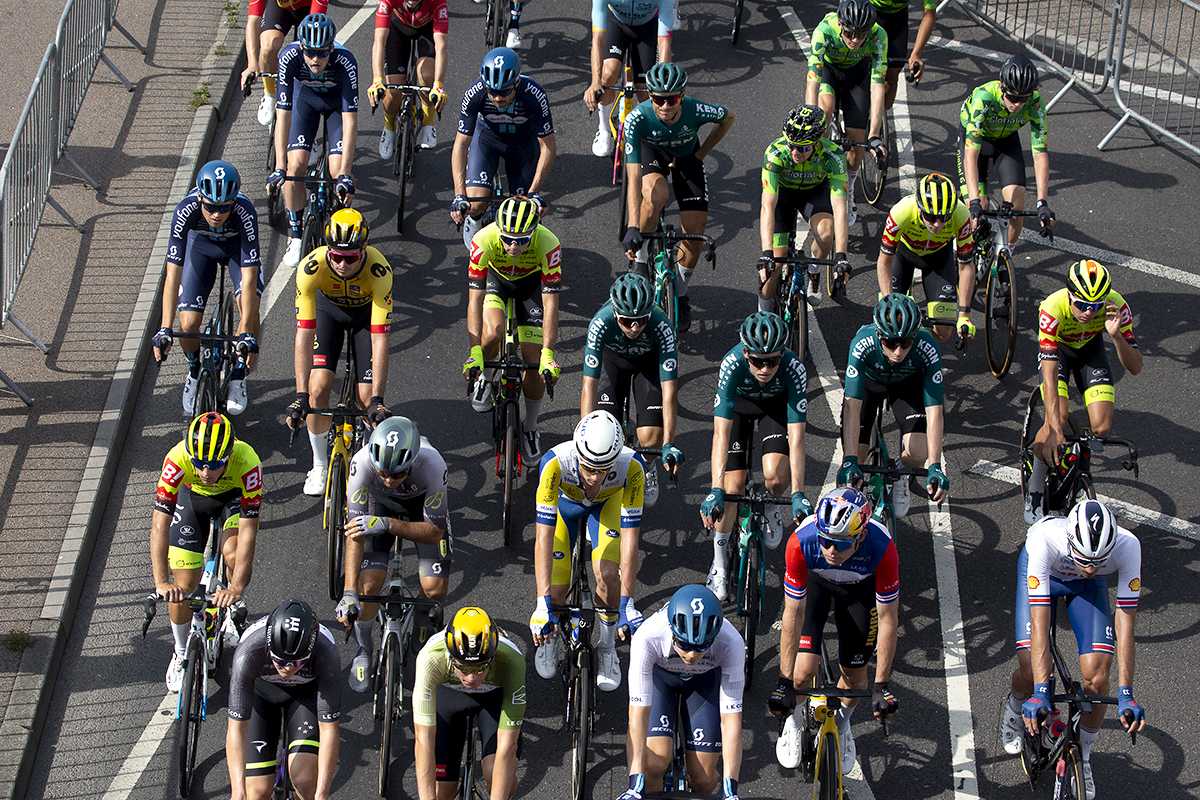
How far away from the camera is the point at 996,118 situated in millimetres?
12867

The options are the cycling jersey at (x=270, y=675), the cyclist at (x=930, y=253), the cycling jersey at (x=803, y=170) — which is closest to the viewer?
the cycling jersey at (x=270, y=675)

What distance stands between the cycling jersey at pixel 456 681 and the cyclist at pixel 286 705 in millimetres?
593

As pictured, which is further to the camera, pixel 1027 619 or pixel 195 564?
pixel 195 564

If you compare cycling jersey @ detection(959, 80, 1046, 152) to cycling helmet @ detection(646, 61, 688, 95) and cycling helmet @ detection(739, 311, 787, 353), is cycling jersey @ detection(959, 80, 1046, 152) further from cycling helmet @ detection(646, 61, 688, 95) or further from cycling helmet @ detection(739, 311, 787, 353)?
cycling helmet @ detection(739, 311, 787, 353)

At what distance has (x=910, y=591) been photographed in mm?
10664

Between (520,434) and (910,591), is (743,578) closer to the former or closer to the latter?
(910,591)

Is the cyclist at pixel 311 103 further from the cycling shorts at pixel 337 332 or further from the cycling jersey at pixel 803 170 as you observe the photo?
the cycling jersey at pixel 803 170

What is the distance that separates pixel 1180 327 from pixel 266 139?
963 cm

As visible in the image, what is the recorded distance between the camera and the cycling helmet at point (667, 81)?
475 inches

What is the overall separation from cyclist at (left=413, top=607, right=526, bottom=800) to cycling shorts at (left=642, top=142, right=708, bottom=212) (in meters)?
5.52

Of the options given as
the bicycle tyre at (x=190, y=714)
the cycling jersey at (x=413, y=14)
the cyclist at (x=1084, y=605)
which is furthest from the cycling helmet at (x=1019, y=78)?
the bicycle tyre at (x=190, y=714)

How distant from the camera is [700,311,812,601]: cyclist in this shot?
9711 millimetres

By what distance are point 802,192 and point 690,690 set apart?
5.40 meters

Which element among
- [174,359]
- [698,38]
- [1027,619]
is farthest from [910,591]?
[698,38]
